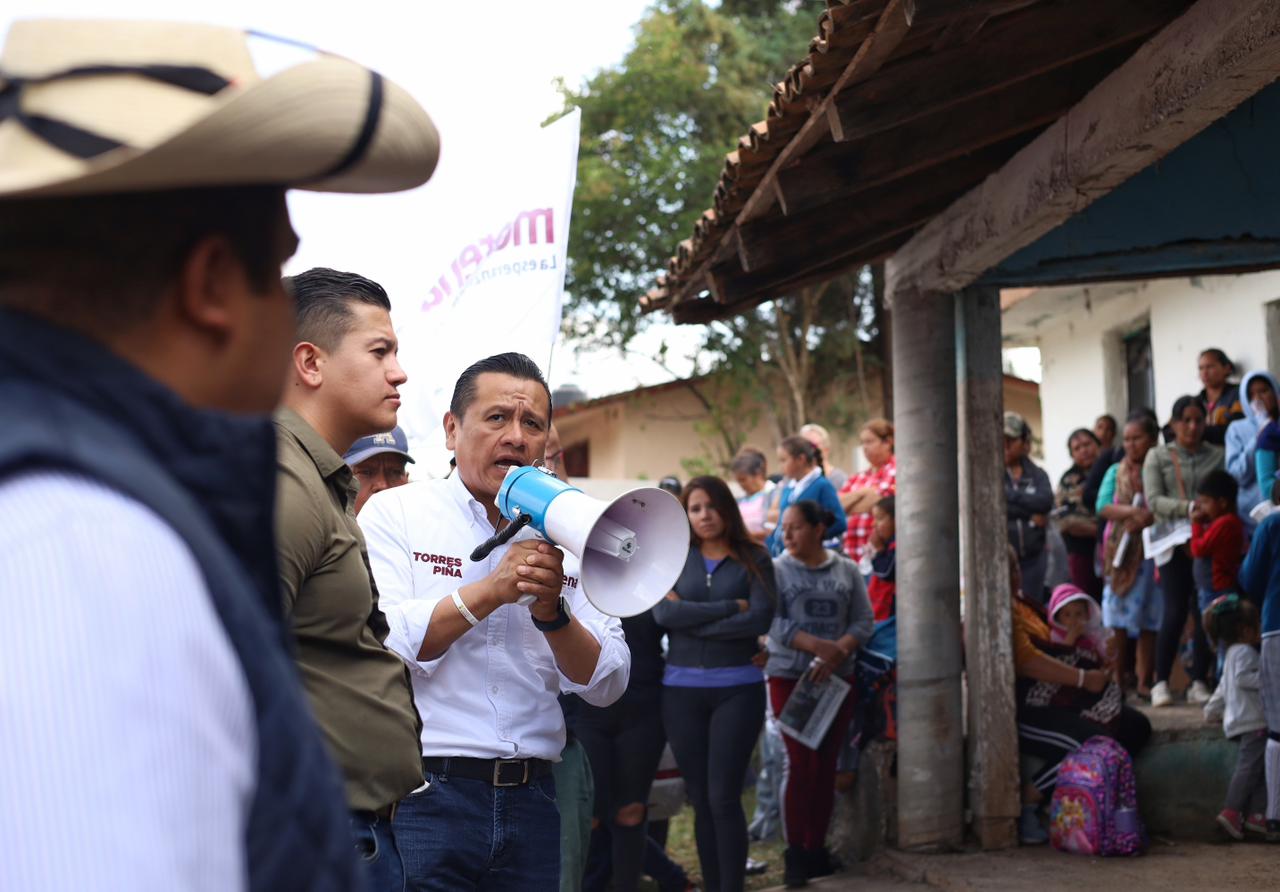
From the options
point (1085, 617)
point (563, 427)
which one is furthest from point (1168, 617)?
point (563, 427)

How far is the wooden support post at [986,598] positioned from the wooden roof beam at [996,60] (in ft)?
7.26

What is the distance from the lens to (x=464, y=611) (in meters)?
3.12

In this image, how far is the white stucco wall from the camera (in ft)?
34.8

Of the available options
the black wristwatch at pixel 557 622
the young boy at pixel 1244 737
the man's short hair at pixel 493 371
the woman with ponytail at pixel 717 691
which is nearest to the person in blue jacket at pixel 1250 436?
the young boy at pixel 1244 737

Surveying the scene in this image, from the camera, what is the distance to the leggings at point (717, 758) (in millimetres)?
6453

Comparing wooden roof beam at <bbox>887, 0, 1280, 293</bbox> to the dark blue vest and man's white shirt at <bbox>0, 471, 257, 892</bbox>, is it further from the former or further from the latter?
man's white shirt at <bbox>0, 471, 257, 892</bbox>

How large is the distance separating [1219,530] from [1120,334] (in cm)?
602

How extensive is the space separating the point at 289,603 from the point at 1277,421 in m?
7.14

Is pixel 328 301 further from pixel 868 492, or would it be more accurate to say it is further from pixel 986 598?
pixel 868 492

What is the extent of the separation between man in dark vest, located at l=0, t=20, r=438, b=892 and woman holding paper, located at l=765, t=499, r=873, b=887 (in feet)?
20.5

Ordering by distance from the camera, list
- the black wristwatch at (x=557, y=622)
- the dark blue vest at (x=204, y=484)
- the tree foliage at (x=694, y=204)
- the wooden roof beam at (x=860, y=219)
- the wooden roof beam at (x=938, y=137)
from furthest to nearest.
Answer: the tree foliage at (x=694, y=204), the wooden roof beam at (x=860, y=219), the wooden roof beam at (x=938, y=137), the black wristwatch at (x=557, y=622), the dark blue vest at (x=204, y=484)

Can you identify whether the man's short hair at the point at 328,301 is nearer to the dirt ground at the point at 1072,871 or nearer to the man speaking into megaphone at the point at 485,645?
the man speaking into megaphone at the point at 485,645

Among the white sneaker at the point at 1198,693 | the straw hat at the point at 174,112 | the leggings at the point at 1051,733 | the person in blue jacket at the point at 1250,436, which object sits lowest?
the leggings at the point at 1051,733

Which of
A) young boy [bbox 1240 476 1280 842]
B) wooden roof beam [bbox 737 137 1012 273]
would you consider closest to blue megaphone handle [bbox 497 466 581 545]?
wooden roof beam [bbox 737 137 1012 273]
